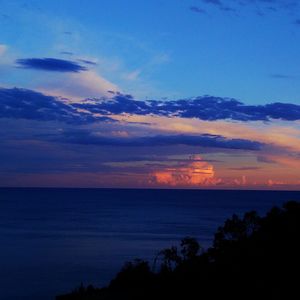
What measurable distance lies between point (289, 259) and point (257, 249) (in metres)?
3.92

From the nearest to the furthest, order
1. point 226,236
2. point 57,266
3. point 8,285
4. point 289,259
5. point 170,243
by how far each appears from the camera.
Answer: point 289,259 → point 226,236 → point 8,285 → point 57,266 → point 170,243

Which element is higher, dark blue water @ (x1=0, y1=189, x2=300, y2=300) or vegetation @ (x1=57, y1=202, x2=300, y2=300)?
vegetation @ (x1=57, y1=202, x2=300, y2=300)

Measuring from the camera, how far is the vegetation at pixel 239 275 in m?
27.8

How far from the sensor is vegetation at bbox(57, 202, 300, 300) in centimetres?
2780

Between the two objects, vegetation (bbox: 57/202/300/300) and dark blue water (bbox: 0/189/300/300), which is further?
dark blue water (bbox: 0/189/300/300)

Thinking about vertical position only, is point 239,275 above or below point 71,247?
above

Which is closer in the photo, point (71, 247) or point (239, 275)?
point (239, 275)

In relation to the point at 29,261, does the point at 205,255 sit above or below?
above

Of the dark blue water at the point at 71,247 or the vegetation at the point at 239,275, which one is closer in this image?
the vegetation at the point at 239,275

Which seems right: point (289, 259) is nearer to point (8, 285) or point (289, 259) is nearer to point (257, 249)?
point (257, 249)

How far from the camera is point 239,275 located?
96.6 ft

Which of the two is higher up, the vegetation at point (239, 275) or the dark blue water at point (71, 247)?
the vegetation at point (239, 275)

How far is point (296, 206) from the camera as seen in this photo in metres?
45.3

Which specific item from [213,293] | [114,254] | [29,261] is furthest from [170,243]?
[213,293]
